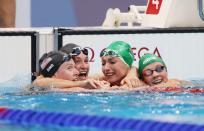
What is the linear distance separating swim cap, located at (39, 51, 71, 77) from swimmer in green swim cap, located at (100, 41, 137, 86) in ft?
0.86

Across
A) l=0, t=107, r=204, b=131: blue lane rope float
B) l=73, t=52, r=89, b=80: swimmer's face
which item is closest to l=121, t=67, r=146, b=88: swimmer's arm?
l=73, t=52, r=89, b=80: swimmer's face

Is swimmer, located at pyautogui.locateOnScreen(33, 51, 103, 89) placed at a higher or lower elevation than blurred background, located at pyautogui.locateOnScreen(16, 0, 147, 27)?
lower

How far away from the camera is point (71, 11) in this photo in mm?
6820

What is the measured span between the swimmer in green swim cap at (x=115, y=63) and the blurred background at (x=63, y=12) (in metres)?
2.44

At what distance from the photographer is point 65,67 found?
4062 mm

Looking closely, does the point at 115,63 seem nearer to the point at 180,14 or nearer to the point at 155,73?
the point at 155,73

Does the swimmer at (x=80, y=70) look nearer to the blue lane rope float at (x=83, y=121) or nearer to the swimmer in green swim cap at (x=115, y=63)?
the swimmer in green swim cap at (x=115, y=63)

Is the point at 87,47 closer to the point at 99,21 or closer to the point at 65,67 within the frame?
the point at 65,67

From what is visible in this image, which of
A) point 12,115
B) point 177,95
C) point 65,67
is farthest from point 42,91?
point 12,115

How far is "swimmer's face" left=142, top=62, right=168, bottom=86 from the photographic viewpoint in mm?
4094

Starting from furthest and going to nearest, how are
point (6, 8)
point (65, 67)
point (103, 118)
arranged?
point (6, 8)
point (65, 67)
point (103, 118)

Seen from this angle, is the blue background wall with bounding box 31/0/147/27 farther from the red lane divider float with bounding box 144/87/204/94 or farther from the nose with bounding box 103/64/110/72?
the red lane divider float with bounding box 144/87/204/94

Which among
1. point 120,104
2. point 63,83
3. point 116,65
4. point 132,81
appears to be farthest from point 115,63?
point 120,104

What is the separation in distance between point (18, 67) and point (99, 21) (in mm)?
2415
